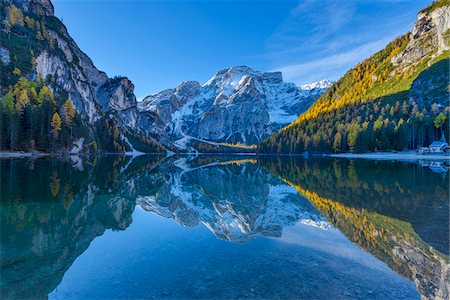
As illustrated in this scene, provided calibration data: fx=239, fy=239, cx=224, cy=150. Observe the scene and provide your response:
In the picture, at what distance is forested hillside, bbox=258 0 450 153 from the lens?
105 m

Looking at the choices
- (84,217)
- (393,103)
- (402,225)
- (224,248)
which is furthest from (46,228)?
(393,103)

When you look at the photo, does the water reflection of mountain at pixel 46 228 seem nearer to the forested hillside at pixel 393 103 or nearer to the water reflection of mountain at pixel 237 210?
the water reflection of mountain at pixel 237 210

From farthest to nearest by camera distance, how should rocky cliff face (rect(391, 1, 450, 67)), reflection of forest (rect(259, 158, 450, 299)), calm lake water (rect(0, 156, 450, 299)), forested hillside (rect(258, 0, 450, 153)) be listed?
rocky cliff face (rect(391, 1, 450, 67)), forested hillside (rect(258, 0, 450, 153)), reflection of forest (rect(259, 158, 450, 299)), calm lake water (rect(0, 156, 450, 299))

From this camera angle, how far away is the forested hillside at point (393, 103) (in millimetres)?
104688

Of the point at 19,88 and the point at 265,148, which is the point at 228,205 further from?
the point at 265,148

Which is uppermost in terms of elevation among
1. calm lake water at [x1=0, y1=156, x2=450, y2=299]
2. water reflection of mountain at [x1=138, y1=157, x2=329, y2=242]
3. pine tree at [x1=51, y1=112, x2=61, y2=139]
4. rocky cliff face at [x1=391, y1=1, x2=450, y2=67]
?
rocky cliff face at [x1=391, y1=1, x2=450, y2=67]

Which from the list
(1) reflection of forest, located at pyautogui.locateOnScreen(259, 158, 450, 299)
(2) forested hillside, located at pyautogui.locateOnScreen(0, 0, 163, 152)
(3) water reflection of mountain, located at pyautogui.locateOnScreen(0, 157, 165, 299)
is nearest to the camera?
(3) water reflection of mountain, located at pyautogui.locateOnScreen(0, 157, 165, 299)

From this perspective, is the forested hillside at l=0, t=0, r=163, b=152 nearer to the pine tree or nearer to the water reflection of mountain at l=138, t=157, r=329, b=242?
the pine tree

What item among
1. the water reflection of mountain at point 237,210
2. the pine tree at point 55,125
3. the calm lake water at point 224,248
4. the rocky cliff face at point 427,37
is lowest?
the water reflection of mountain at point 237,210

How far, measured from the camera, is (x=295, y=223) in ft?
47.6

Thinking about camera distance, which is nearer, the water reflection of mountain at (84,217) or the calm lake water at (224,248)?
the calm lake water at (224,248)

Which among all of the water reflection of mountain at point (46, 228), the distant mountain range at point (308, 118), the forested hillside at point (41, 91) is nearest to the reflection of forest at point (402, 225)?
the water reflection of mountain at point (46, 228)

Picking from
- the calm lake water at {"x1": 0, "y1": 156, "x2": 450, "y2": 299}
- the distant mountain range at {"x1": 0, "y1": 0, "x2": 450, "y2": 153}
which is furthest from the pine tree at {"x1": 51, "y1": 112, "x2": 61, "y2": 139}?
the calm lake water at {"x1": 0, "y1": 156, "x2": 450, "y2": 299}

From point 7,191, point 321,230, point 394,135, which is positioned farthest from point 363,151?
point 7,191
